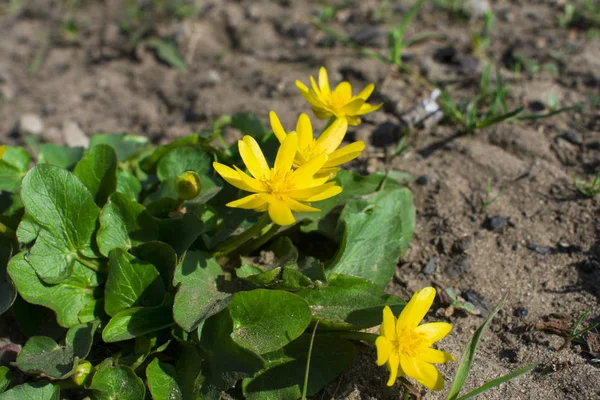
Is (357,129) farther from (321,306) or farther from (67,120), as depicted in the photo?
(67,120)

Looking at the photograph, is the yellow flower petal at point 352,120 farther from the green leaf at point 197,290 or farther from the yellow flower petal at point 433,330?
the yellow flower petal at point 433,330

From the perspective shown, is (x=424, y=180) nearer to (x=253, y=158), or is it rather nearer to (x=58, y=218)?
(x=253, y=158)

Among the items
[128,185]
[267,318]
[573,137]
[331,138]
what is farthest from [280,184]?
[573,137]

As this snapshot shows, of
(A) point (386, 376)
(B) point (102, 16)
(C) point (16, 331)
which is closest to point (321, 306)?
(A) point (386, 376)

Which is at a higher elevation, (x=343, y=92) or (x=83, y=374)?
(x=343, y=92)

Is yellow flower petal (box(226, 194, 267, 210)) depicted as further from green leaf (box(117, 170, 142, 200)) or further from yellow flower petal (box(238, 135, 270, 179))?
green leaf (box(117, 170, 142, 200))

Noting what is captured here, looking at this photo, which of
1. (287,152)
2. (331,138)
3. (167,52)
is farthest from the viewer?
(167,52)

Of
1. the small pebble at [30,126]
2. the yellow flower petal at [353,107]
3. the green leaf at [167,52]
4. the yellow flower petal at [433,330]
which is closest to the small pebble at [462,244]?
the yellow flower petal at [433,330]
